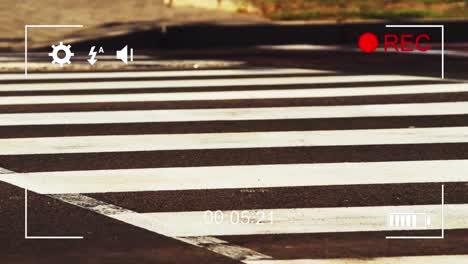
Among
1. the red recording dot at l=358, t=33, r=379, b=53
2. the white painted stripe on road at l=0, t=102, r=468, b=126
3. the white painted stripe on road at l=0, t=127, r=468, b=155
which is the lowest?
the white painted stripe on road at l=0, t=127, r=468, b=155

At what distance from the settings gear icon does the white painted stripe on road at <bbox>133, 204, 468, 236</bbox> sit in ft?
26.9

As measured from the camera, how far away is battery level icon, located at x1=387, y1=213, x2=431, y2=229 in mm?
6184

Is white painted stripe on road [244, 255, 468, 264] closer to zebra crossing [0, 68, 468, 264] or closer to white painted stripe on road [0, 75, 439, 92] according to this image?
zebra crossing [0, 68, 468, 264]

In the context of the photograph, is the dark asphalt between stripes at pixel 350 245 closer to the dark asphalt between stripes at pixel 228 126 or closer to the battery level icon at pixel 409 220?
the battery level icon at pixel 409 220

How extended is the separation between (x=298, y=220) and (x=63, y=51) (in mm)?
10651

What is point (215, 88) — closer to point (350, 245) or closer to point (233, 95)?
point (233, 95)

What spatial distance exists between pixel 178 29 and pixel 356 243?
40.3 feet

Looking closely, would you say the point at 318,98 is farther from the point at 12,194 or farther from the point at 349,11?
the point at 349,11

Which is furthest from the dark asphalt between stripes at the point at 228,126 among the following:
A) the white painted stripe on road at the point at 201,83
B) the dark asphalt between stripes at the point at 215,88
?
the white painted stripe on road at the point at 201,83

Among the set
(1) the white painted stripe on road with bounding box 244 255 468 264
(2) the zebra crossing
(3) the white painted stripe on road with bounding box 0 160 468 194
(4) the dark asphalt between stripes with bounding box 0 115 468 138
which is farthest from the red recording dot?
(1) the white painted stripe on road with bounding box 244 255 468 264

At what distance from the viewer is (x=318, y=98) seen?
11.0 m

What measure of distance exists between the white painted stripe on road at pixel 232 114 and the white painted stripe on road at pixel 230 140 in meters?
0.80

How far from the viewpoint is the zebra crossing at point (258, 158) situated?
239 inches

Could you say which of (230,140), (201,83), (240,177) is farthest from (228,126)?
(201,83)
